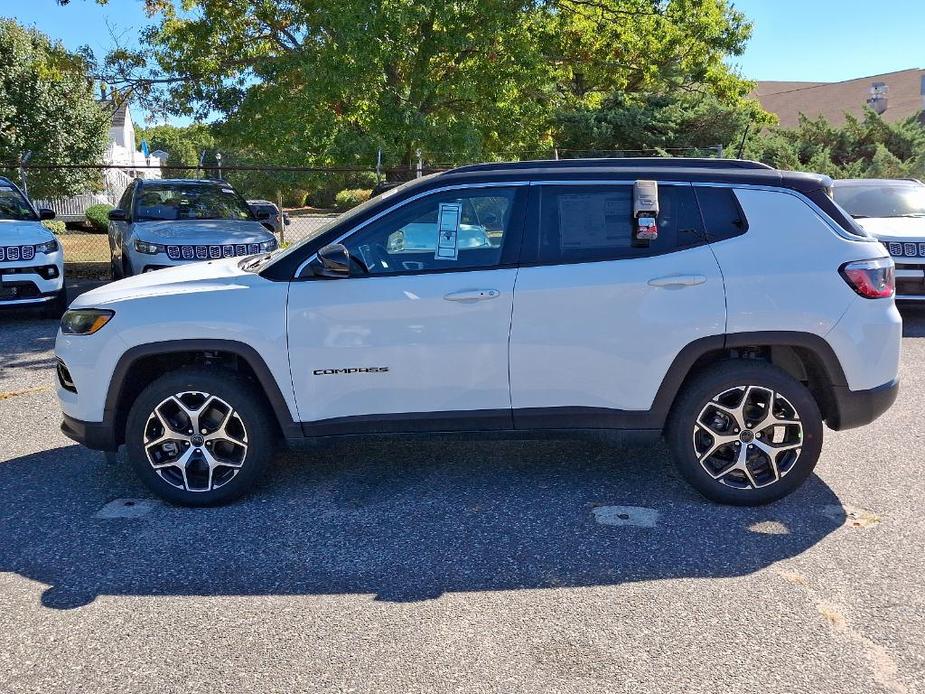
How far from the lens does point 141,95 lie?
1597 centimetres

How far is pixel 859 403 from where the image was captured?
14.0 feet

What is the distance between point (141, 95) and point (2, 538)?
1375cm

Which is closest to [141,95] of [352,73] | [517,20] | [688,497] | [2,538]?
[352,73]

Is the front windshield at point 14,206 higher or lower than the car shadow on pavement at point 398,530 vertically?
higher

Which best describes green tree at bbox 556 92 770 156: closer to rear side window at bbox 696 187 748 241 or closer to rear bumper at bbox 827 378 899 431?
rear side window at bbox 696 187 748 241

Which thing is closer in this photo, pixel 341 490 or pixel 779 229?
pixel 779 229

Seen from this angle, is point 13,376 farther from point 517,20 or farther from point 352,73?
point 517,20

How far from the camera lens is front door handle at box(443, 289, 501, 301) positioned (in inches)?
166

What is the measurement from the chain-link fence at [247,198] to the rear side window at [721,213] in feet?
6.93

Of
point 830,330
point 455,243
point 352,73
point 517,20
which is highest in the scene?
point 517,20

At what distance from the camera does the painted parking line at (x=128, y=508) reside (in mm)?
4375

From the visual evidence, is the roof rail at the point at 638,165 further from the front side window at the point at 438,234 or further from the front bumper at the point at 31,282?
the front bumper at the point at 31,282

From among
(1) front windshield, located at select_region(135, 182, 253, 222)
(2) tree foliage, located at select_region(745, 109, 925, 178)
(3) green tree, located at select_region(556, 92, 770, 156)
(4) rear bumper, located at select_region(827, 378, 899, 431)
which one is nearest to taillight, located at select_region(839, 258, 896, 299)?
(4) rear bumper, located at select_region(827, 378, 899, 431)

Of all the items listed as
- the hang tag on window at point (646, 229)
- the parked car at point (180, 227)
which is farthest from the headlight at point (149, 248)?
the hang tag on window at point (646, 229)
